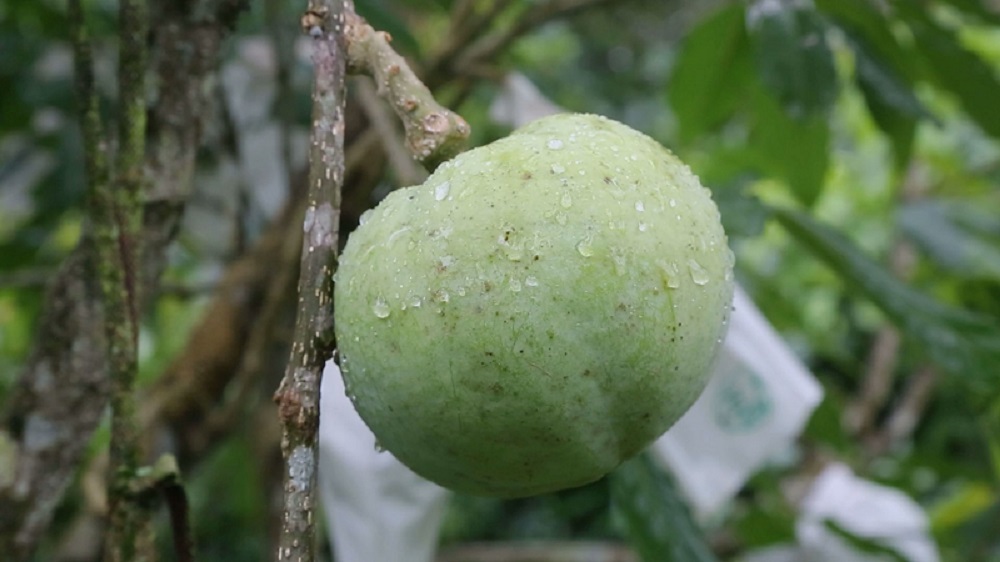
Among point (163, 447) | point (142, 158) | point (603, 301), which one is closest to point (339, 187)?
point (603, 301)

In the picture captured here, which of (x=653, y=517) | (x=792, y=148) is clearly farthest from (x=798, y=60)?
(x=653, y=517)

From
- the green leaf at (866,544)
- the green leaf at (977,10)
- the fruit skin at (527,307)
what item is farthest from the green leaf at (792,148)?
the fruit skin at (527,307)

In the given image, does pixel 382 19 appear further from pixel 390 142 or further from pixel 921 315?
pixel 921 315

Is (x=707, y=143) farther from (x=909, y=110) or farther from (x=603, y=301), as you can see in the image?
(x=603, y=301)

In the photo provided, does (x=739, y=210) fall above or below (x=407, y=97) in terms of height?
above

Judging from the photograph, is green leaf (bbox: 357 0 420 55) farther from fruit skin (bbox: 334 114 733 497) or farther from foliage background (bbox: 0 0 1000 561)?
fruit skin (bbox: 334 114 733 497)

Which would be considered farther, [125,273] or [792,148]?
[792,148]

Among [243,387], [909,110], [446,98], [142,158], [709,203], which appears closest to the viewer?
[709,203]
